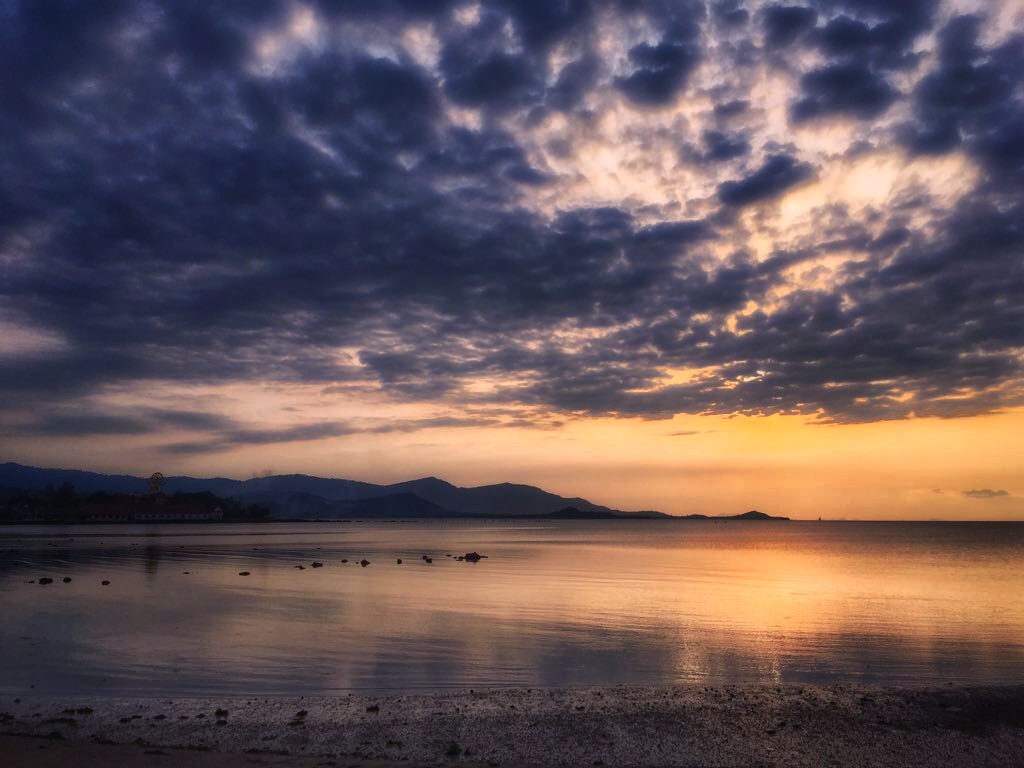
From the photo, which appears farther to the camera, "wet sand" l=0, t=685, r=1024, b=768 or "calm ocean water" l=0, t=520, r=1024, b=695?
"calm ocean water" l=0, t=520, r=1024, b=695

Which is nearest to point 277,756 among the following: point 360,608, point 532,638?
point 532,638

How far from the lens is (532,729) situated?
17.9 m

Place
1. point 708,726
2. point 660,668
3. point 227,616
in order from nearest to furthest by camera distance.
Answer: point 708,726 → point 660,668 → point 227,616

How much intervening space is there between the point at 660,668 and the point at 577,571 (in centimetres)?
4900

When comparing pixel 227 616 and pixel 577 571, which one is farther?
pixel 577 571

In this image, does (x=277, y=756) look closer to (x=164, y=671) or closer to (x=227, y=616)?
(x=164, y=671)

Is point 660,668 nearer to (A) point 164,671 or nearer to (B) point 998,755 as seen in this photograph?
(B) point 998,755

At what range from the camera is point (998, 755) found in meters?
16.9

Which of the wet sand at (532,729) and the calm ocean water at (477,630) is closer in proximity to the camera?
the wet sand at (532,729)

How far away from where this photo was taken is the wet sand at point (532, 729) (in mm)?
15734

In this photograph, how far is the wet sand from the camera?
15.7 m

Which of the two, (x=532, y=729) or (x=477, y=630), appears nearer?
(x=532, y=729)

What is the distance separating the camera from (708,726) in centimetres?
1830

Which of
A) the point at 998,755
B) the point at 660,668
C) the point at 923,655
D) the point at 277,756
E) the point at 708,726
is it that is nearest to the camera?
the point at 277,756
